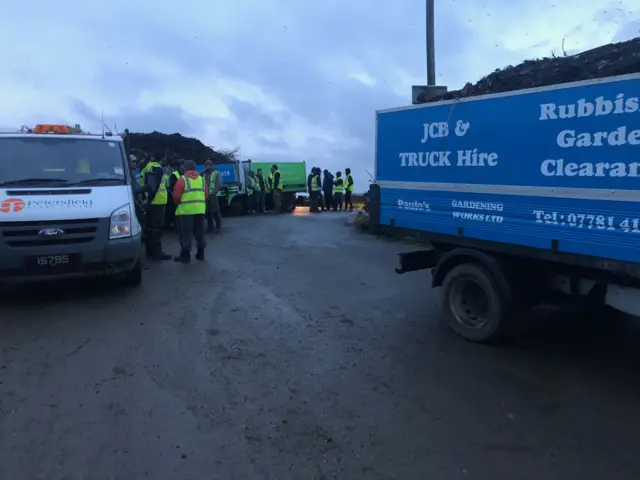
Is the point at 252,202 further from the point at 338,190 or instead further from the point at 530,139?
the point at 530,139

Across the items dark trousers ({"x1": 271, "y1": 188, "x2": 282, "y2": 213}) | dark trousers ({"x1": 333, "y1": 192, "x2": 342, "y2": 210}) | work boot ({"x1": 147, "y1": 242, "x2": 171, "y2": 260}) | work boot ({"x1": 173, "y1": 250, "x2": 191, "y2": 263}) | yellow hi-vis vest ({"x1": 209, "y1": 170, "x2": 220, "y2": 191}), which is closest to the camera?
work boot ({"x1": 173, "y1": 250, "x2": 191, "y2": 263})

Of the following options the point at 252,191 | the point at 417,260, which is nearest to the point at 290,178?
the point at 252,191

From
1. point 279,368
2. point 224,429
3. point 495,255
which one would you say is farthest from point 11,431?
point 495,255

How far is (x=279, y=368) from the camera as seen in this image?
16.9 ft

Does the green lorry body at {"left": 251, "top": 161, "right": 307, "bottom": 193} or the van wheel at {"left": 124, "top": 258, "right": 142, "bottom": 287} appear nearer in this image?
the van wheel at {"left": 124, "top": 258, "right": 142, "bottom": 287}

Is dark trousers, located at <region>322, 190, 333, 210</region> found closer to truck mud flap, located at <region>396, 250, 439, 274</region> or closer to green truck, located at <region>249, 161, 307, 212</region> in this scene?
green truck, located at <region>249, 161, 307, 212</region>

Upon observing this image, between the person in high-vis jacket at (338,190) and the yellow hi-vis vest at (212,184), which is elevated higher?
the yellow hi-vis vest at (212,184)

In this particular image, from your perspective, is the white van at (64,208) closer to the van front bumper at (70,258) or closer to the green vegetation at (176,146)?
the van front bumper at (70,258)

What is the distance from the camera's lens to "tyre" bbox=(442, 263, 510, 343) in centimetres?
555

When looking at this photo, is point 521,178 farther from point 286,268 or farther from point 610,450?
point 286,268

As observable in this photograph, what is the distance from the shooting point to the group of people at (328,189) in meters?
25.4

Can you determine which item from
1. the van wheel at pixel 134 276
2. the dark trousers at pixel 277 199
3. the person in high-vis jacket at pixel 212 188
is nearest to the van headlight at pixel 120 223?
the van wheel at pixel 134 276

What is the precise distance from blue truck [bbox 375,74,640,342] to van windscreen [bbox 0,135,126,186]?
152 inches

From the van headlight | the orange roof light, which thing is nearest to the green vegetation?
the orange roof light
